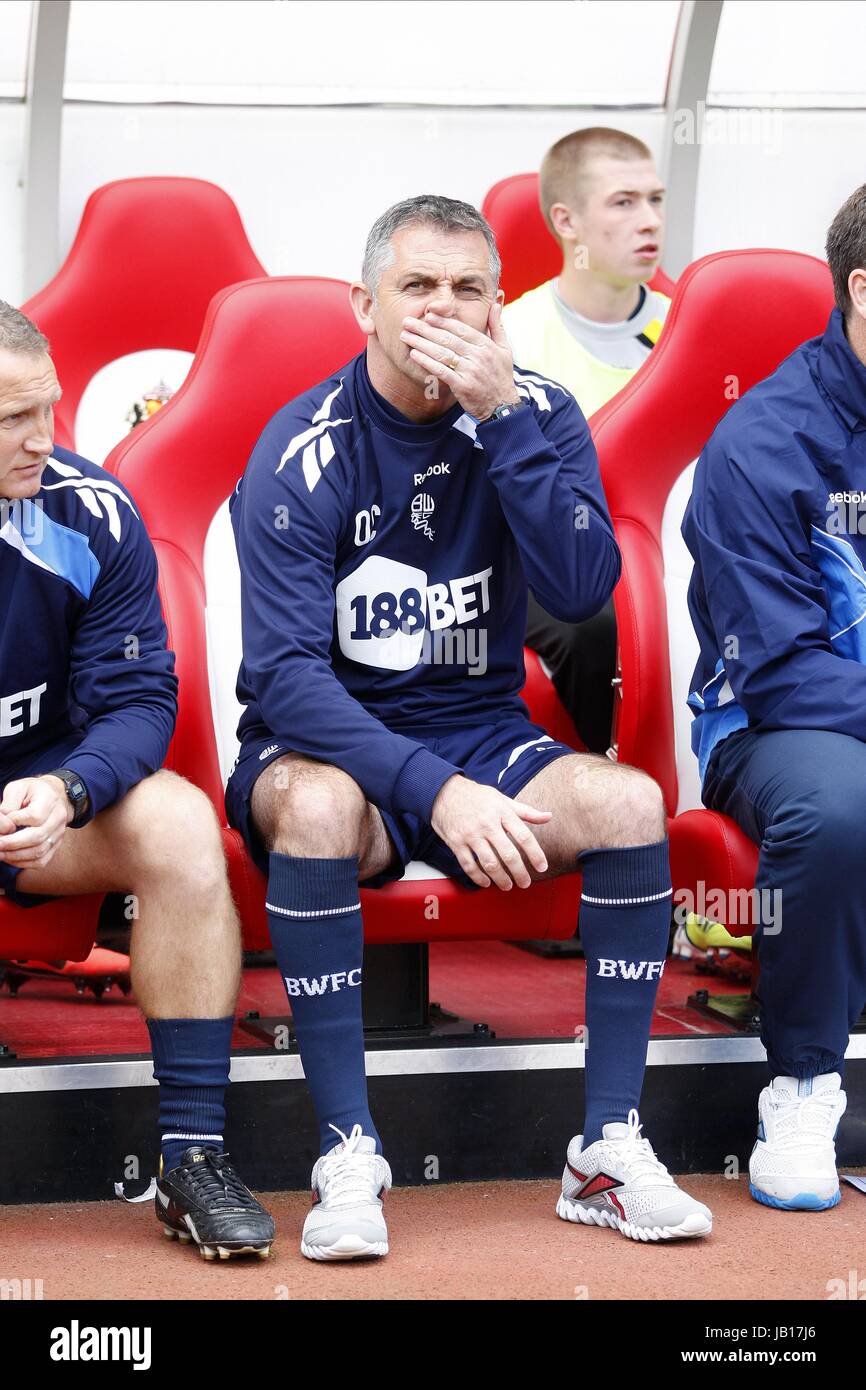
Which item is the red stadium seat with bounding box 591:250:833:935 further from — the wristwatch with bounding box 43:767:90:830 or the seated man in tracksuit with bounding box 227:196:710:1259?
the wristwatch with bounding box 43:767:90:830

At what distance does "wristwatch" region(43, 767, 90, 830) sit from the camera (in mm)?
2154

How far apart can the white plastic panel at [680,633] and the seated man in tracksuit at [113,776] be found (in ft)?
2.70

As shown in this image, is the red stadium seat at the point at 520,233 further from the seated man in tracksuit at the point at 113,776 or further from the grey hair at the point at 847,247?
the seated man in tracksuit at the point at 113,776

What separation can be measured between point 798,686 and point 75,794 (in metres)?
0.94

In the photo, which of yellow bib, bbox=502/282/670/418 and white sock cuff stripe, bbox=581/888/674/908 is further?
yellow bib, bbox=502/282/670/418

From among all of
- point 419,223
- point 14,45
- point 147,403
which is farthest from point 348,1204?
point 14,45

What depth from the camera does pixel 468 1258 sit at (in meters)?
2.09

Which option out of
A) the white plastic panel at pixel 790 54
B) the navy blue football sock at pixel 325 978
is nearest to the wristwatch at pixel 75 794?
the navy blue football sock at pixel 325 978

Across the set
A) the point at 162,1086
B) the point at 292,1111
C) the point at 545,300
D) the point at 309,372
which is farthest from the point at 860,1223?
the point at 545,300

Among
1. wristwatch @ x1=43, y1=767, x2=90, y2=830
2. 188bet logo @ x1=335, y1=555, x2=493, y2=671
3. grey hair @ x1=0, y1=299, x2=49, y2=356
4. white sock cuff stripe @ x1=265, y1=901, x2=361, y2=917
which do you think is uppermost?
grey hair @ x1=0, y1=299, x2=49, y2=356

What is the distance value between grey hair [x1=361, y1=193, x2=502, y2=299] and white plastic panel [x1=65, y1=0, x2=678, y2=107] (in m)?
1.91

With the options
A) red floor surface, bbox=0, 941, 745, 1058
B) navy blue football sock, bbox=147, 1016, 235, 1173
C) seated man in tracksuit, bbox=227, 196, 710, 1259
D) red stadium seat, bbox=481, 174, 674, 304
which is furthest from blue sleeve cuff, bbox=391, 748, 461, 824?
red stadium seat, bbox=481, 174, 674, 304

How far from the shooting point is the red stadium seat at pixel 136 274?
3.89 metres

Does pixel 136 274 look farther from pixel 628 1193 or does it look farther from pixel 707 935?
pixel 628 1193
